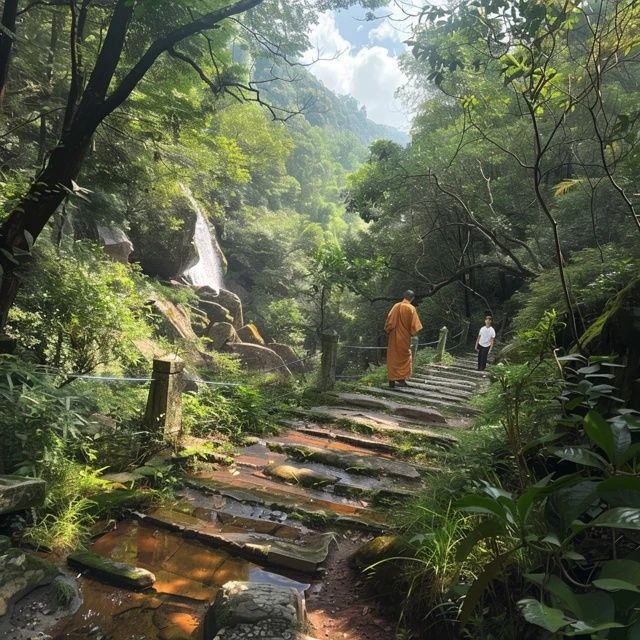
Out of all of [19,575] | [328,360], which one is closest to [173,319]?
[328,360]

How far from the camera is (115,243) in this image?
12180mm

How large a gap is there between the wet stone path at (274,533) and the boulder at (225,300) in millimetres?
13103

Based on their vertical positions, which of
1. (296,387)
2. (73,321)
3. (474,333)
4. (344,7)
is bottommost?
(296,387)

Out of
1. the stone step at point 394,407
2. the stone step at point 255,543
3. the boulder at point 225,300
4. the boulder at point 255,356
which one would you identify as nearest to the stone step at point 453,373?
the stone step at point 394,407

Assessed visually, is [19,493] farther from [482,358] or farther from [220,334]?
[220,334]

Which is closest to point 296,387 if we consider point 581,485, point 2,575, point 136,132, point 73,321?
point 73,321

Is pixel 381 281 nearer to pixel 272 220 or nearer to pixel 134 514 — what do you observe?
pixel 272 220

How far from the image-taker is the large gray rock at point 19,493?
2724 millimetres

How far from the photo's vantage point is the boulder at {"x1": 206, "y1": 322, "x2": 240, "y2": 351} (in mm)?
16125

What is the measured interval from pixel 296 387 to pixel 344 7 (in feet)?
19.4

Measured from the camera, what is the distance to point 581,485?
1687mm

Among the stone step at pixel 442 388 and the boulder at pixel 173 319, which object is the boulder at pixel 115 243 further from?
the stone step at pixel 442 388

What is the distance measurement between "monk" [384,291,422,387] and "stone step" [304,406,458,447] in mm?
1847

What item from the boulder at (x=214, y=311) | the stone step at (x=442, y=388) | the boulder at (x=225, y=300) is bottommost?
the stone step at (x=442, y=388)
